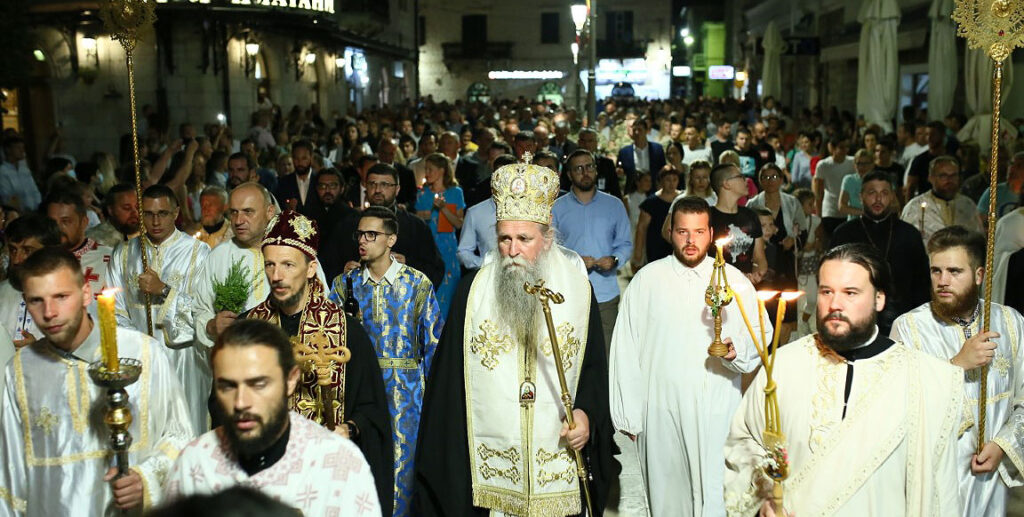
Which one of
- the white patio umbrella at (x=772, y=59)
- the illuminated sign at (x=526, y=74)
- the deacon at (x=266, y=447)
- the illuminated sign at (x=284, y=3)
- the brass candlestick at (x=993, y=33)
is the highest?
the illuminated sign at (x=526, y=74)

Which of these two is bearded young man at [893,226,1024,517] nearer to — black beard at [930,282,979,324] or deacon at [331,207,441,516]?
black beard at [930,282,979,324]

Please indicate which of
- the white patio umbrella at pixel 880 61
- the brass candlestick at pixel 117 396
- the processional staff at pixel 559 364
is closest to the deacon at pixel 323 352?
the processional staff at pixel 559 364

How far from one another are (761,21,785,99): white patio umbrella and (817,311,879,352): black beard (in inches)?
1018

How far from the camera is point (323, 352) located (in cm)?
438

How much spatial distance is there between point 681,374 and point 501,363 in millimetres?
1121

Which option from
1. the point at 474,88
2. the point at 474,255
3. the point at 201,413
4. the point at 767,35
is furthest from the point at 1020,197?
the point at 474,88

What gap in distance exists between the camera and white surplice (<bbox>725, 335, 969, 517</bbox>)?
3539 millimetres

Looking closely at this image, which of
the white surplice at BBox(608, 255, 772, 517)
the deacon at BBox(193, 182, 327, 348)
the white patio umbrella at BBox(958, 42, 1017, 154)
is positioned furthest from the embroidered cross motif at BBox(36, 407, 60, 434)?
the white patio umbrella at BBox(958, 42, 1017, 154)

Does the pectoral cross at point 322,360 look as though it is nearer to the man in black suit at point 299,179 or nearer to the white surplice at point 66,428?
the white surplice at point 66,428

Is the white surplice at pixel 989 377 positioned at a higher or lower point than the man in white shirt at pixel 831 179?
lower

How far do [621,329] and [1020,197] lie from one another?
436 centimetres

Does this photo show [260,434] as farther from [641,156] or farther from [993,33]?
[641,156]

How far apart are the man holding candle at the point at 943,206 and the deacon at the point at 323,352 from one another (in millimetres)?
5395

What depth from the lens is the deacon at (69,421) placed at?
4.02m
